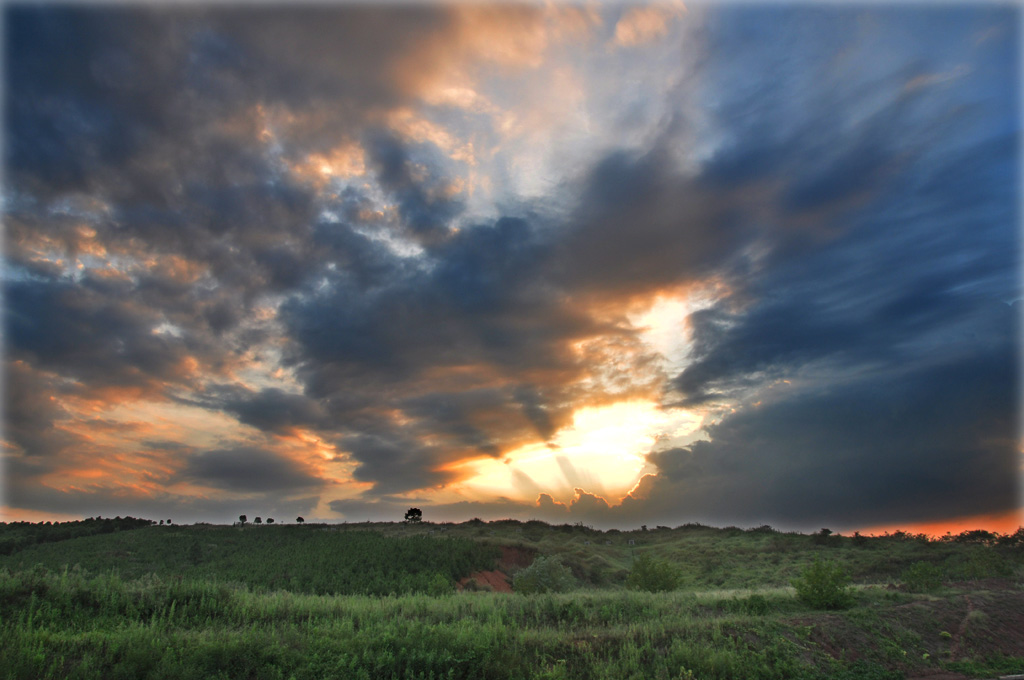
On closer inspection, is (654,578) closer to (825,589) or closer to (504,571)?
(825,589)

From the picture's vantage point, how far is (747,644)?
15203mm

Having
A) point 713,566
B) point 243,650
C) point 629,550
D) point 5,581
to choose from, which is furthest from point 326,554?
point 629,550

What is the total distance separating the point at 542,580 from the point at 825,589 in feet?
44.0

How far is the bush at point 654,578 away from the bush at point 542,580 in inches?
141

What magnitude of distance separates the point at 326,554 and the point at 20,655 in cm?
2692

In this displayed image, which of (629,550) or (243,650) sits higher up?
(243,650)

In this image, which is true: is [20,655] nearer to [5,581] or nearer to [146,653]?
[146,653]

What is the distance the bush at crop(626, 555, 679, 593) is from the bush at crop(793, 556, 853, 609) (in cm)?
764

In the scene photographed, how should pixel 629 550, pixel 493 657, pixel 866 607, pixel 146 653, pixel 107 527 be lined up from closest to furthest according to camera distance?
pixel 146 653 < pixel 493 657 < pixel 866 607 < pixel 629 550 < pixel 107 527

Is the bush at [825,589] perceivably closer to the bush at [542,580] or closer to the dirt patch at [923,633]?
the dirt patch at [923,633]

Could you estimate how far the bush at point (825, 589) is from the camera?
65.0 feet

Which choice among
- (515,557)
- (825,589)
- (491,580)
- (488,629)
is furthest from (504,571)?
(488,629)

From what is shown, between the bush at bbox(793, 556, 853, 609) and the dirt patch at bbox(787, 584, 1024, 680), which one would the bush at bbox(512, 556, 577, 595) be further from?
the dirt patch at bbox(787, 584, 1024, 680)

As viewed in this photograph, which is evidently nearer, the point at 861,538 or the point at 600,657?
the point at 600,657
